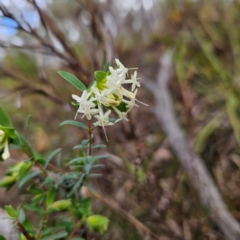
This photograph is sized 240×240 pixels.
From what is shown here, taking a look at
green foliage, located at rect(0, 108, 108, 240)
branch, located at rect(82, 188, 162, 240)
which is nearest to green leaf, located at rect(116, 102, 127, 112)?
green foliage, located at rect(0, 108, 108, 240)

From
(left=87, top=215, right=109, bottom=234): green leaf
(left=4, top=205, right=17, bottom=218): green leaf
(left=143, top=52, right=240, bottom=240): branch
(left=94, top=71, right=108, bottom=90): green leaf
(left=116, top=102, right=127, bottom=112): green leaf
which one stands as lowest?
(left=4, top=205, right=17, bottom=218): green leaf

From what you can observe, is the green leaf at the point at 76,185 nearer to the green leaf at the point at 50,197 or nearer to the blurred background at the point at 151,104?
the green leaf at the point at 50,197

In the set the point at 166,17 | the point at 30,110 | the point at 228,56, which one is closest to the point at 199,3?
the point at 166,17

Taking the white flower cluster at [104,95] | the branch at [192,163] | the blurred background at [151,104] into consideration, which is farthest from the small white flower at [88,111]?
the branch at [192,163]

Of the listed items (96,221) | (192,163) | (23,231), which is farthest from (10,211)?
(192,163)

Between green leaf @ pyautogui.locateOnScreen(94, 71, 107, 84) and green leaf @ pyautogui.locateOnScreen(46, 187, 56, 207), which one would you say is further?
green leaf @ pyautogui.locateOnScreen(46, 187, 56, 207)

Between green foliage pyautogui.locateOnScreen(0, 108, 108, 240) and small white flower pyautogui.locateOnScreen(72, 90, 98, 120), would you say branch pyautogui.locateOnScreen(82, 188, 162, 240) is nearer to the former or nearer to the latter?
green foliage pyautogui.locateOnScreen(0, 108, 108, 240)

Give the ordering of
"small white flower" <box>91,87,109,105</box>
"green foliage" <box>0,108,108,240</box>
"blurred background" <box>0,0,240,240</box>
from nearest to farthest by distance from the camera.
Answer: "small white flower" <box>91,87,109,105</box>, "green foliage" <box>0,108,108,240</box>, "blurred background" <box>0,0,240,240</box>
